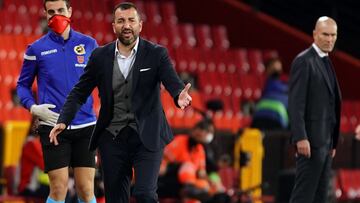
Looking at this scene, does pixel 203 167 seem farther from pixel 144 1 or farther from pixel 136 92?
pixel 144 1

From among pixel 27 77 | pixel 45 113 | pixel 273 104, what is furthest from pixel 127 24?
pixel 273 104

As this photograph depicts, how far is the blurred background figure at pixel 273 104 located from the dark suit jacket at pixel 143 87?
7.79m

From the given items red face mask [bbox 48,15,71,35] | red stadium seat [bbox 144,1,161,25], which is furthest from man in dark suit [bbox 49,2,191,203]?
red stadium seat [bbox 144,1,161,25]

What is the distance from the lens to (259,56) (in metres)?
19.8

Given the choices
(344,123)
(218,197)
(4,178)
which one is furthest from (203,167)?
(344,123)

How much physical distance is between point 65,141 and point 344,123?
10.8 m

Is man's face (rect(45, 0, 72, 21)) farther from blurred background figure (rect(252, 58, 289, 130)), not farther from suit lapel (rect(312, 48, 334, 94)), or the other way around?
blurred background figure (rect(252, 58, 289, 130))

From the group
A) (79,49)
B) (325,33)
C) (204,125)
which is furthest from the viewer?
(204,125)

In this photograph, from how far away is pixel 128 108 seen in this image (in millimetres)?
7797

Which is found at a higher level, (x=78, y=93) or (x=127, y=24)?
(x=127, y=24)

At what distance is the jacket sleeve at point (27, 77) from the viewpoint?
8602 millimetres

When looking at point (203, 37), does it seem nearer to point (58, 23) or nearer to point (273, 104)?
point (273, 104)

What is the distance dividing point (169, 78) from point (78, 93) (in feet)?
2.36

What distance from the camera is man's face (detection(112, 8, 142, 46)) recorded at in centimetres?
771
